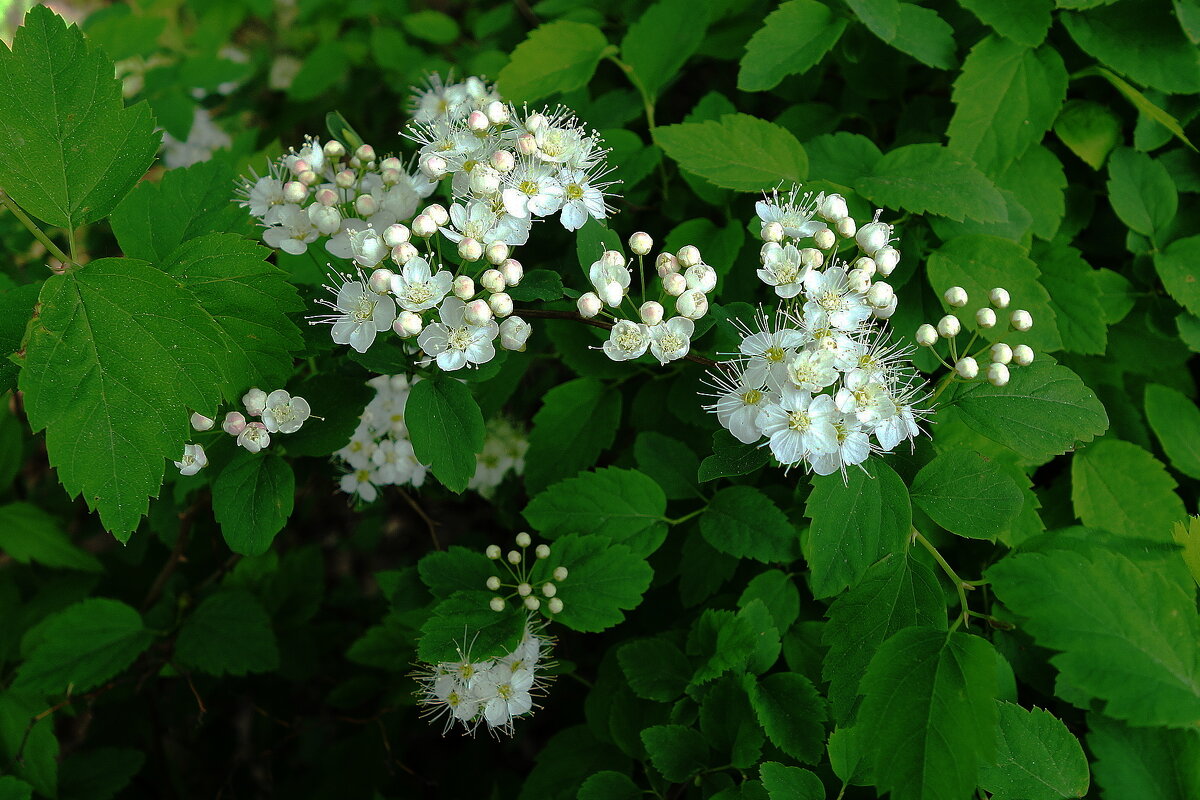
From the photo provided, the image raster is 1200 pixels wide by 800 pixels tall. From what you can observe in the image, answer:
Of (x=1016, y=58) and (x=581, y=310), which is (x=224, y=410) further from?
(x=1016, y=58)

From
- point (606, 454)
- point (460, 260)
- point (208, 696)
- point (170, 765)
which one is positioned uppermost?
point (460, 260)

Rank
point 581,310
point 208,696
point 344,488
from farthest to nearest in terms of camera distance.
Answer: point 208,696 < point 344,488 < point 581,310

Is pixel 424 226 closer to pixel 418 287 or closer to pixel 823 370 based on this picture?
pixel 418 287

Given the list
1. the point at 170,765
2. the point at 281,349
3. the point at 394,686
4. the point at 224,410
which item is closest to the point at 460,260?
the point at 281,349

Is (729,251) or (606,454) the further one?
(606,454)

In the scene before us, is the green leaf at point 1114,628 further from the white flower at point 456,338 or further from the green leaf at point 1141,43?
the green leaf at point 1141,43

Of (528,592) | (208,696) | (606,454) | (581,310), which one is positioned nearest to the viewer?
(581,310)
